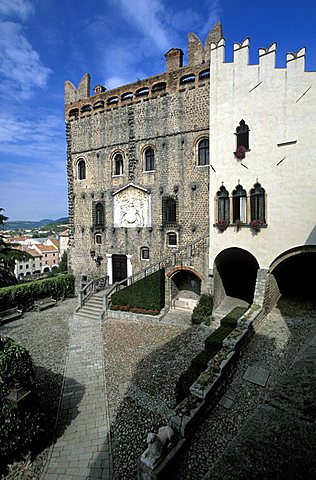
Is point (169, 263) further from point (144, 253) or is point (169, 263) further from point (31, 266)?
point (31, 266)

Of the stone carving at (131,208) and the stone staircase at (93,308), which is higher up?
the stone carving at (131,208)

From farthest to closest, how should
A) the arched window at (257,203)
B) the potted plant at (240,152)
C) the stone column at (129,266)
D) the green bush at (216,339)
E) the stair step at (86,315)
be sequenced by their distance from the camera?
the stone column at (129,266)
the stair step at (86,315)
the potted plant at (240,152)
the arched window at (257,203)
the green bush at (216,339)

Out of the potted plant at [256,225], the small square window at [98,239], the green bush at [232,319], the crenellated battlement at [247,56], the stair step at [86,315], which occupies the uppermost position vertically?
the crenellated battlement at [247,56]

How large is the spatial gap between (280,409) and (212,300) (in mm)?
13123

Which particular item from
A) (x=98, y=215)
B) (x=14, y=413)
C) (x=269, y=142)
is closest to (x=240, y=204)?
(x=269, y=142)

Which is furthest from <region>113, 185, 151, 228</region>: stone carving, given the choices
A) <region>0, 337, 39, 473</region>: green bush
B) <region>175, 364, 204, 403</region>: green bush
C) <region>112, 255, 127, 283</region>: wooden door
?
<region>0, 337, 39, 473</region>: green bush

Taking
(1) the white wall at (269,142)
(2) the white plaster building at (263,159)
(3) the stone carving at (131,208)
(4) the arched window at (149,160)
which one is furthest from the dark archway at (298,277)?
(4) the arched window at (149,160)

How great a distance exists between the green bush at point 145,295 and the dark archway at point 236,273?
3.65 meters

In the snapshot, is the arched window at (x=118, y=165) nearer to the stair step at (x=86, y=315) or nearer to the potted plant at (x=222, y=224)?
the potted plant at (x=222, y=224)

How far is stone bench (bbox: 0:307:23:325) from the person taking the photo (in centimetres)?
1694

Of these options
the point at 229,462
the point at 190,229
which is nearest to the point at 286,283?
the point at 190,229

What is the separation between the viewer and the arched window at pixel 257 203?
1421cm

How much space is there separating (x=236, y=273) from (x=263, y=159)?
826 centimetres

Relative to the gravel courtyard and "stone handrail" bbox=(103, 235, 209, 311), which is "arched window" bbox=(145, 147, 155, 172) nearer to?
"stone handrail" bbox=(103, 235, 209, 311)
